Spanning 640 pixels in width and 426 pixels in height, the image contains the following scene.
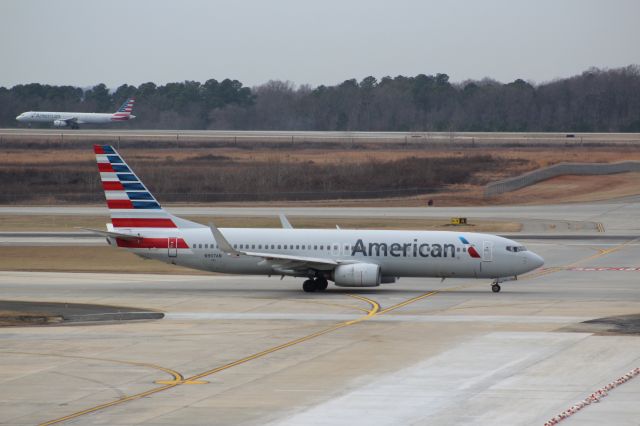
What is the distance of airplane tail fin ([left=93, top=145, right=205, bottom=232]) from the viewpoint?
5550cm

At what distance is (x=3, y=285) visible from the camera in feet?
183

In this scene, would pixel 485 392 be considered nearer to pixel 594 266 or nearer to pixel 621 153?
pixel 594 266

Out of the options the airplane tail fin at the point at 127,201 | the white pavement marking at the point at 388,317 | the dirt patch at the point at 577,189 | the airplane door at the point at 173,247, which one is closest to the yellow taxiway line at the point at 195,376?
the white pavement marking at the point at 388,317

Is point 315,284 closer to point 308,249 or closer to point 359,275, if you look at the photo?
point 308,249

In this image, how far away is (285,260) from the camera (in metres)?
53.1

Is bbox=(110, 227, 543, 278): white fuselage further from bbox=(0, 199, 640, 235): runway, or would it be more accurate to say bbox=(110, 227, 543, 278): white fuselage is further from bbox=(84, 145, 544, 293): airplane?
bbox=(0, 199, 640, 235): runway

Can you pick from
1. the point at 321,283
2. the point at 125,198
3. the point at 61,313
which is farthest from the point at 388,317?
the point at 125,198

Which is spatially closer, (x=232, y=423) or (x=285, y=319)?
(x=232, y=423)

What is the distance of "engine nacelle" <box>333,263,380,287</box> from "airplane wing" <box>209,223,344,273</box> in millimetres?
601

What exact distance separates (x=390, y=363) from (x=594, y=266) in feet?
104

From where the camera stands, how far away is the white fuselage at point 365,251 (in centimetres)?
5338

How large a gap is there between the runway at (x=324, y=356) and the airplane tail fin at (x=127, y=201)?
3325 mm

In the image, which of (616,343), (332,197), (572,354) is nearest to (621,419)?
(572,354)

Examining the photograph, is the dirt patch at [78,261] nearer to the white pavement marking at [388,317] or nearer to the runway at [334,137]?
the white pavement marking at [388,317]
